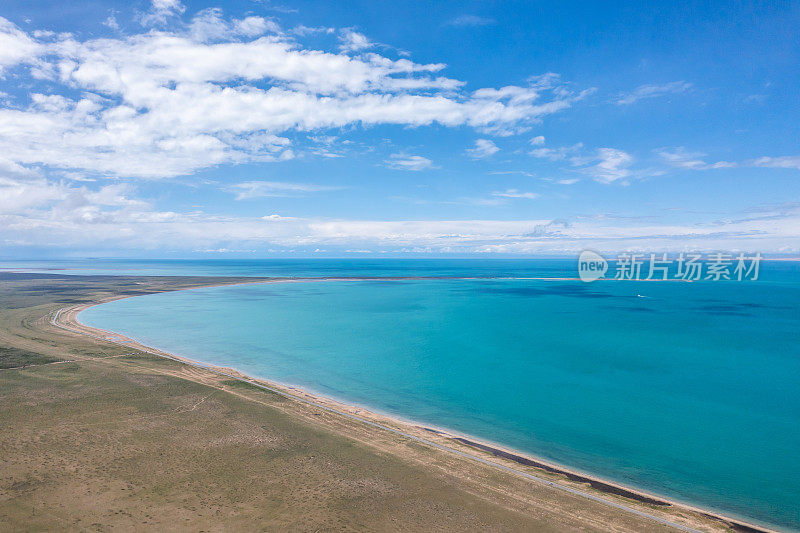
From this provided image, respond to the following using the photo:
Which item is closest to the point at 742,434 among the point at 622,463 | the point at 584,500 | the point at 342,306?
the point at 622,463

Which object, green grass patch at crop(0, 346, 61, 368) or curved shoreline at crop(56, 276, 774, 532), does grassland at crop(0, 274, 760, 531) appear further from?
green grass patch at crop(0, 346, 61, 368)

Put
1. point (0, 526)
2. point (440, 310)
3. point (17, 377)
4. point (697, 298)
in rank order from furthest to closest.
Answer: point (697, 298), point (440, 310), point (17, 377), point (0, 526)

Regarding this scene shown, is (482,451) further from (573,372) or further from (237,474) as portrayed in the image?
(573,372)

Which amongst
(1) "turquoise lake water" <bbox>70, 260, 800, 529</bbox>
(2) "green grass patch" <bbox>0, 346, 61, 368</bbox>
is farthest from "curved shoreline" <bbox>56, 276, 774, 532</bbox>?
(2) "green grass patch" <bbox>0, 346, 61, 368</bbox>

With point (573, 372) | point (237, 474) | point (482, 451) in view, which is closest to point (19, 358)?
point (237, 474)

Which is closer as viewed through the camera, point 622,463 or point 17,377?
point 622,463

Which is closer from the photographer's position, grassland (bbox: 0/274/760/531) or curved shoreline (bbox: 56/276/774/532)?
grassland (bbox: 0/274/760/531)

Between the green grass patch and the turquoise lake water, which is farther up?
the green grass patch

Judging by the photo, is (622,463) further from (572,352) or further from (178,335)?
(178,335)
